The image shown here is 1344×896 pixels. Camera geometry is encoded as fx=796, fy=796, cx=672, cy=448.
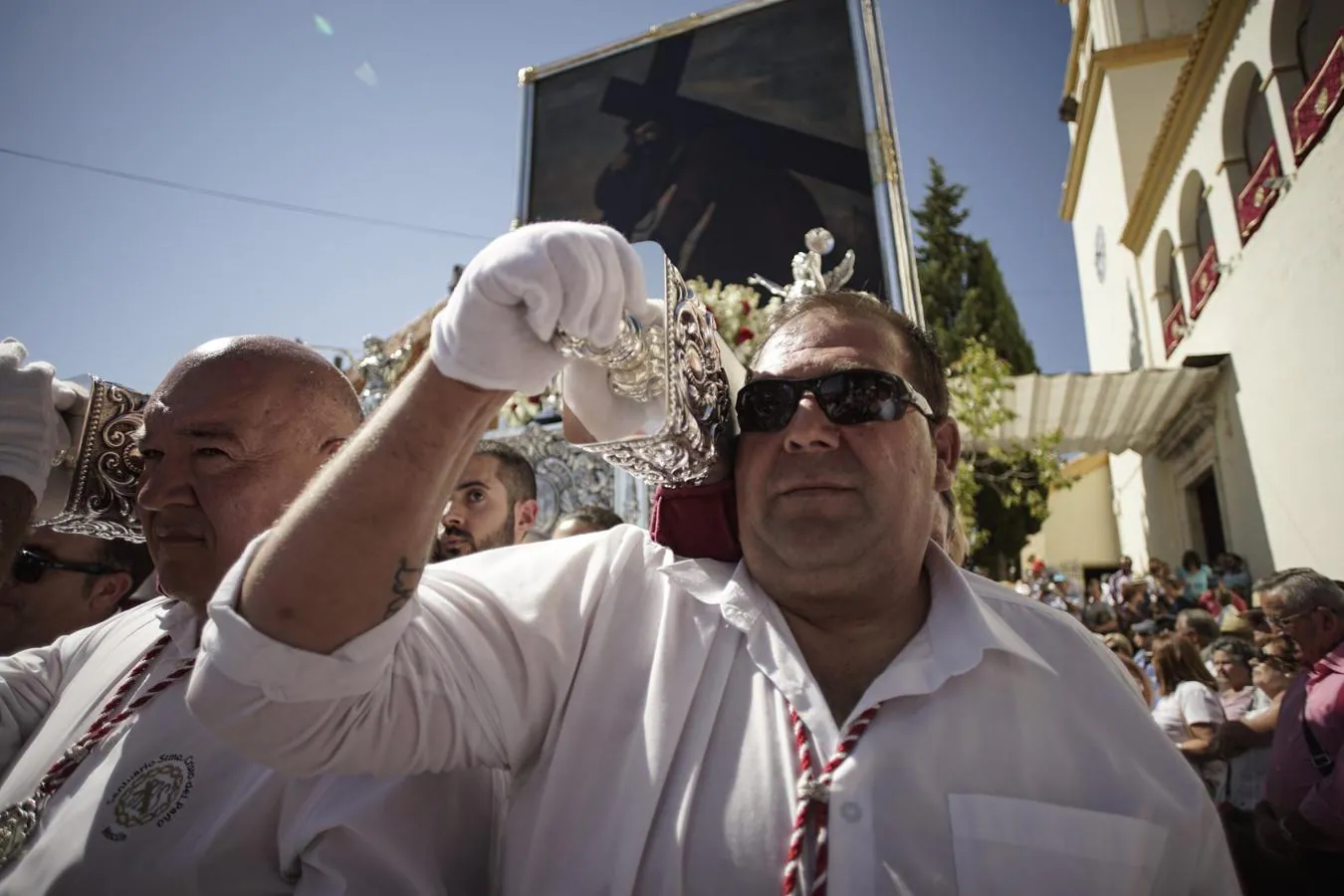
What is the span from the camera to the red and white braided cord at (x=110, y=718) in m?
1.56

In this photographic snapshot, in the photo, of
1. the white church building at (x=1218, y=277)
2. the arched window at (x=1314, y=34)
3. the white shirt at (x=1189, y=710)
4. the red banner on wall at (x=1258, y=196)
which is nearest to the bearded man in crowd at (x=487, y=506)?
the white shirt at (x=1189, y=710)

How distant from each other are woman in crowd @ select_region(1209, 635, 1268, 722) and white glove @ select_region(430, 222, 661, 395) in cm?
527

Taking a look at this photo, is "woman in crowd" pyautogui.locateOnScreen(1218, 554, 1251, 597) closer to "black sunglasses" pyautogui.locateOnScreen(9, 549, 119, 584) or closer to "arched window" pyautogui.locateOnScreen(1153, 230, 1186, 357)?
"arched window" pyautogui.locateOnScreen(1153, 230, 1186, 357)

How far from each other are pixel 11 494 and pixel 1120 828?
2.44 meters

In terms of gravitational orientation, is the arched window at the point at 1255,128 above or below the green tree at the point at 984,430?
above

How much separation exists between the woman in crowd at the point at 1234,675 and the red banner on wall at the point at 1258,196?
525 cm

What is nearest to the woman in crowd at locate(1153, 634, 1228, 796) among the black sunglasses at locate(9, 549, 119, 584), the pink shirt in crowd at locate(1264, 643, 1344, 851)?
the pink shirt in crowd at locate(1264, 643, 1344, 851)

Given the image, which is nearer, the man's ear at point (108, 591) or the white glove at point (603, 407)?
the white glove at point (603, 407)

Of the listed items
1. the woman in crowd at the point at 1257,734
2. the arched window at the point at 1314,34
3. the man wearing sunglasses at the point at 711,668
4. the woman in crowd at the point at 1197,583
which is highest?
the arched window at the point at 1314,34

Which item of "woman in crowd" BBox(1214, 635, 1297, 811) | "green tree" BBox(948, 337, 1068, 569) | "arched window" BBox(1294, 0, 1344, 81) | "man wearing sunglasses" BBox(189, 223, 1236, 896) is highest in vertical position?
"arched window" BBox(1294, 0, 1344, 81)

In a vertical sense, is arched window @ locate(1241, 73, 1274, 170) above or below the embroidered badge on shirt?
above

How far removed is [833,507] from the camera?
65.5 inches

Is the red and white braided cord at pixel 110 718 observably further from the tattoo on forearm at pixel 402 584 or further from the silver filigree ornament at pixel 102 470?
the tattoo on forearm at pixel 402 584

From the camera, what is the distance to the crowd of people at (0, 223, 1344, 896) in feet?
3.56
